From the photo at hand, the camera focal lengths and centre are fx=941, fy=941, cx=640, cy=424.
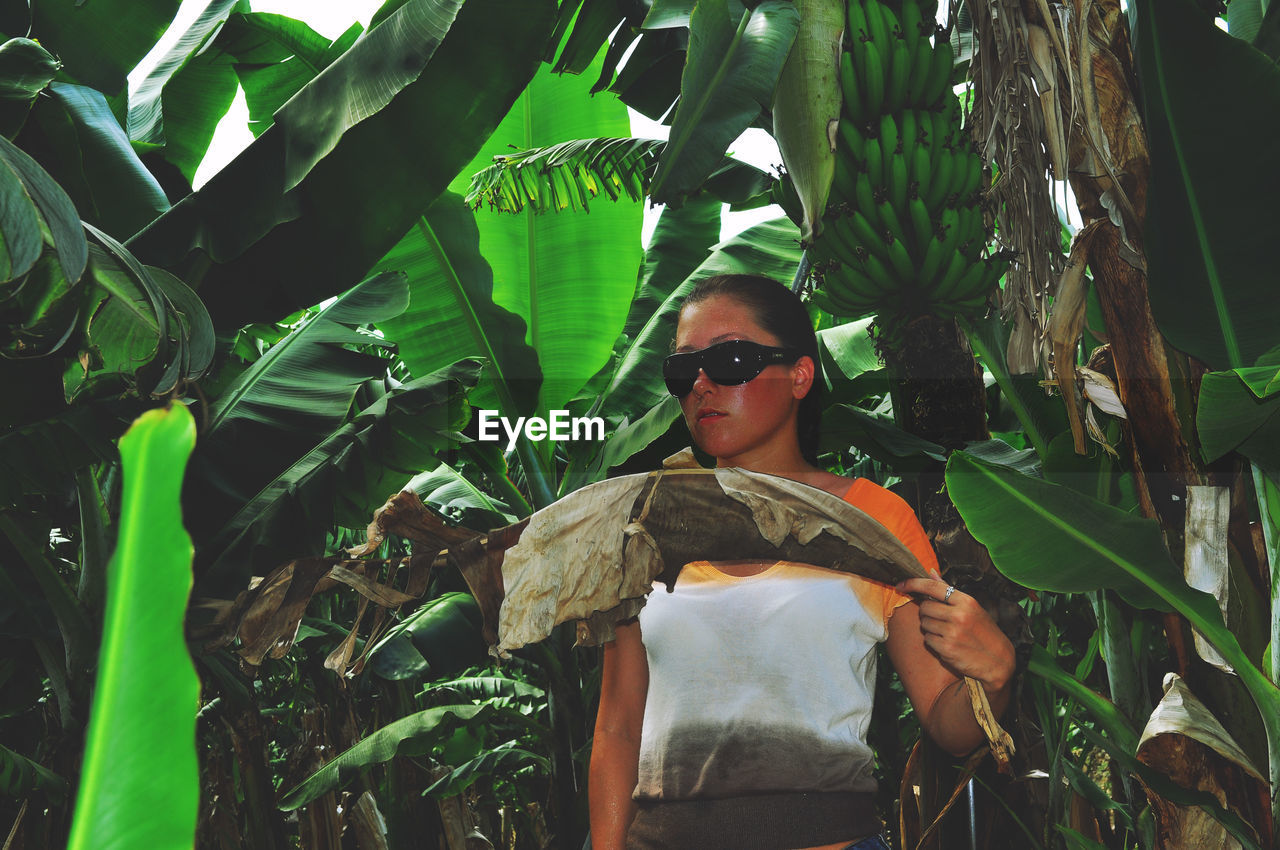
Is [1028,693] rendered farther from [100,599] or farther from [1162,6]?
[100,599]

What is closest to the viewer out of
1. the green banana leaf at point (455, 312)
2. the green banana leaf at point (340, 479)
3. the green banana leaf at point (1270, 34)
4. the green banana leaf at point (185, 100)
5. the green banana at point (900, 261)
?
the green banana at point (900, 261)

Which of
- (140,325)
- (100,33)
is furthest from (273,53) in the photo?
(140,325)

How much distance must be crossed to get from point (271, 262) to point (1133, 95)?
59.0 inches

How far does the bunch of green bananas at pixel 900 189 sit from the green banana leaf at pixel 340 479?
0.87 meters

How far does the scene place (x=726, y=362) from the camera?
1104 mm

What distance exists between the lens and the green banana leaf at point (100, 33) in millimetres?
2166

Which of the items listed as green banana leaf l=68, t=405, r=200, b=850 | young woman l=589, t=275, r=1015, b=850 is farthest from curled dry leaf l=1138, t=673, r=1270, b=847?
green banana leaf l=68, t=405, r=200, b=850

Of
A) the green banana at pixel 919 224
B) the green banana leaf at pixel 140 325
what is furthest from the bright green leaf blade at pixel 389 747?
the green banana at pixel 919 224

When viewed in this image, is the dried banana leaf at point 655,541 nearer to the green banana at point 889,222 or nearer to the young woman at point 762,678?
the young woman at point 762,678

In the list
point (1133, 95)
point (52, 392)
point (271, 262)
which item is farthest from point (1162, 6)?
point (52, 392)

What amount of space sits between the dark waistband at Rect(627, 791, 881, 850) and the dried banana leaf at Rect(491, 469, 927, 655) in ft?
0.67

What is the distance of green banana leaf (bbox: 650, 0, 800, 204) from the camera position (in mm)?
1180

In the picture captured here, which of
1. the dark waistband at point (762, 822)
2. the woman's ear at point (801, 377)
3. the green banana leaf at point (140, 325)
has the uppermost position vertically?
the green banana leaf at point (140, 325)

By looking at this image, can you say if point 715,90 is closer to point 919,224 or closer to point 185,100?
point 919,224
